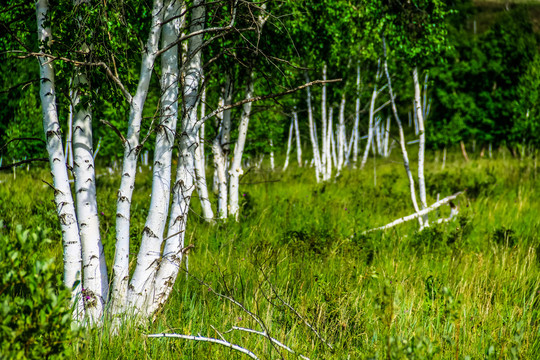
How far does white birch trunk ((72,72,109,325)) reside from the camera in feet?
8.53

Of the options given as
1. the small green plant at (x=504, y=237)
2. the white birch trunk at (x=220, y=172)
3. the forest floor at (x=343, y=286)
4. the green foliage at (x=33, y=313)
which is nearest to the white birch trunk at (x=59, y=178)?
the forest floor at (x=343, y=286)

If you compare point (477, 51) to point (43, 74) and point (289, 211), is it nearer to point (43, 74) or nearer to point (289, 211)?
point (289, 211)

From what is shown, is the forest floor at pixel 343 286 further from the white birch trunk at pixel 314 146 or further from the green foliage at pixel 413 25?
the white birch trunk at pixel 314 146

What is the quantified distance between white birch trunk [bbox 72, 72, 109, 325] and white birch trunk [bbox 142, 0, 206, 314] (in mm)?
362

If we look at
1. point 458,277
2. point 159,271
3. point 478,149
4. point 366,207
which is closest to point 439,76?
point 478,149

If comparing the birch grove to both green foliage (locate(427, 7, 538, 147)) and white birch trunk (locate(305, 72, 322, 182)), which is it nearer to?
white birch trunk (locate(305, 72, 322, 182))

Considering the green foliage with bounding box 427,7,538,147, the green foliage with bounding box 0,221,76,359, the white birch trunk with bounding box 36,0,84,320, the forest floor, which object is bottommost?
the forest floor

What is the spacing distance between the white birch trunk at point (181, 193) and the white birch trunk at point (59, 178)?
20.6 inches

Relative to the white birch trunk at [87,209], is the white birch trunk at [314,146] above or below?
above

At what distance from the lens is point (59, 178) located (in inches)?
100

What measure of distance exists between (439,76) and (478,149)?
17.5 m

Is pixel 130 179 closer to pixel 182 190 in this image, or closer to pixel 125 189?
pixel 125 189

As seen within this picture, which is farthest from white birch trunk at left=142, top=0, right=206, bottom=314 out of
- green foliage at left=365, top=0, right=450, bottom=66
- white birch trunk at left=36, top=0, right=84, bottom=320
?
green foliage at left=365, top=0, right=450, bottom=66

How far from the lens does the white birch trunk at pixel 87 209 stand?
2.60m
